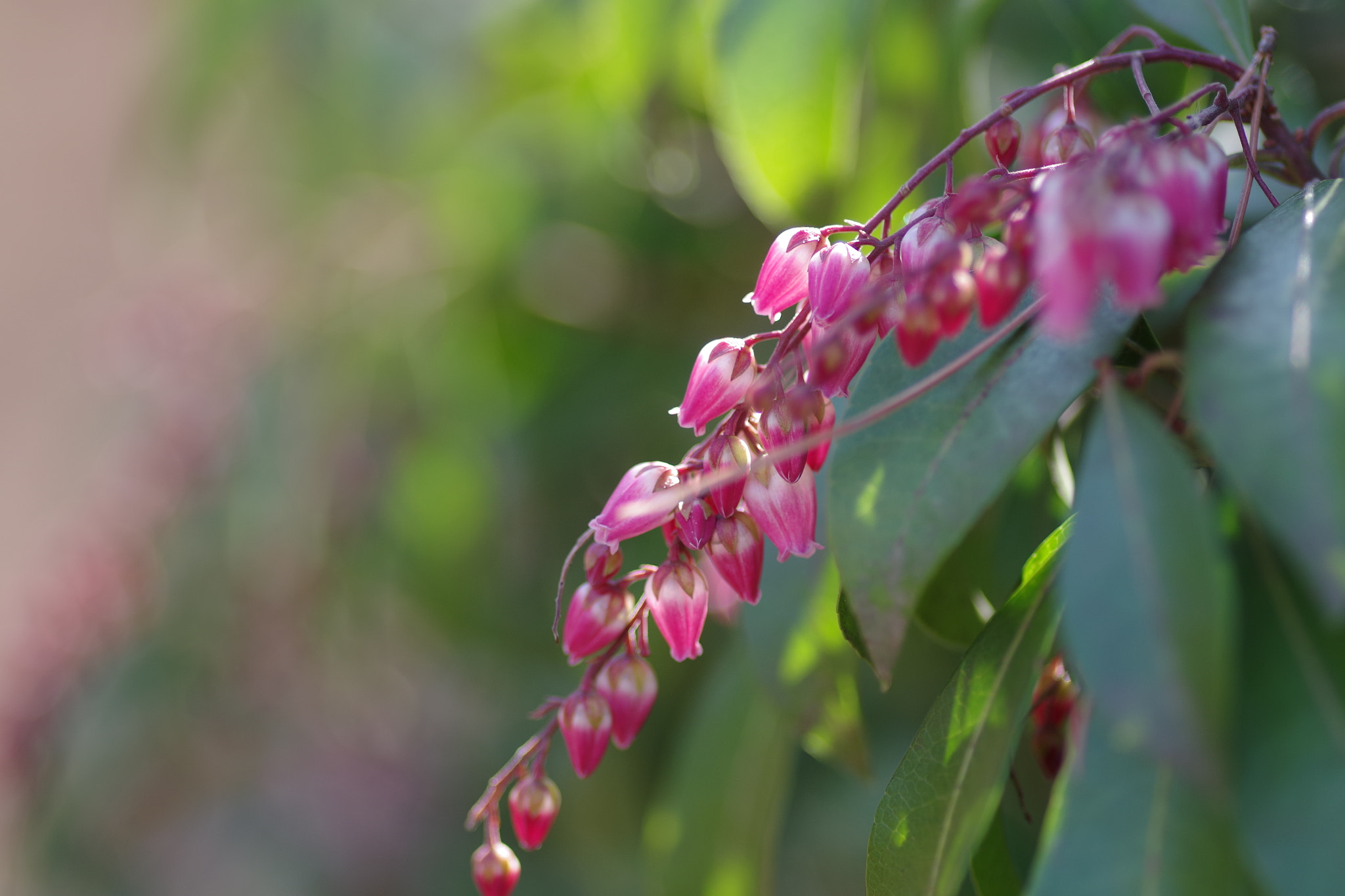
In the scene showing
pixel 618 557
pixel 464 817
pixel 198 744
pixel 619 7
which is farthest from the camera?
pixel 198 744

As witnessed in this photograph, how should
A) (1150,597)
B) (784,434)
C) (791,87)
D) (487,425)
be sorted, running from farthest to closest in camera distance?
(487,425), (791,87), (784,434), (1150,597)

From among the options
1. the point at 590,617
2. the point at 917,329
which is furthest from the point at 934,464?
the point at 590,617

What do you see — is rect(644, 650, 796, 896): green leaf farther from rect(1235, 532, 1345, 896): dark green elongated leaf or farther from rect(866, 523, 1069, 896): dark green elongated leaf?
rect(1235, 532, 1345, 896): dark green elongated leaf

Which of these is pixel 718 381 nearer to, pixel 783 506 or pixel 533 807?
pixel 783 506

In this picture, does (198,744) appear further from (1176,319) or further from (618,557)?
(1176,319)

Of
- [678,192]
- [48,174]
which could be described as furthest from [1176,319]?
[48,174]
